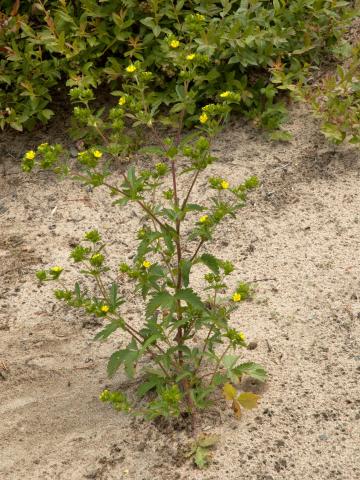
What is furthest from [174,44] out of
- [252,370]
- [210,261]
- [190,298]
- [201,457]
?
[201,457]

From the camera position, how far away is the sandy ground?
105 inches

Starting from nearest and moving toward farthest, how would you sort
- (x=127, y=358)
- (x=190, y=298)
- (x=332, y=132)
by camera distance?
(x=190, y=298) < (x=127, y=358) < (x=332, y=132)

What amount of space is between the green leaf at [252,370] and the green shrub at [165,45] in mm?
1880

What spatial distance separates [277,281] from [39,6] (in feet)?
7.00

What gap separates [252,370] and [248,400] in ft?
0.37

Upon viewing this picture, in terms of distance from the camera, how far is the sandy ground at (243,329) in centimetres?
266

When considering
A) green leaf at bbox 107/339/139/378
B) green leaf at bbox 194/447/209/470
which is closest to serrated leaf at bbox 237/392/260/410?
green leaf at bbox 194/447/209/470

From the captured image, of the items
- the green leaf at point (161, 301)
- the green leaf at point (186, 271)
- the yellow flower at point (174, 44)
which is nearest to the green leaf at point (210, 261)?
the green leaf at point (186, 271)

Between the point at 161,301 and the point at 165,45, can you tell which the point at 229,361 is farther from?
the point at 165,45

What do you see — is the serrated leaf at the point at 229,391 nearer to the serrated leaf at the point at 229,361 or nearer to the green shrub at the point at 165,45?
the serrated leaf at the point at 229,361

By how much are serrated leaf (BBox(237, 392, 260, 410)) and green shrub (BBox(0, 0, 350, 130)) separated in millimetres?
1977

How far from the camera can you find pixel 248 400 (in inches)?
107

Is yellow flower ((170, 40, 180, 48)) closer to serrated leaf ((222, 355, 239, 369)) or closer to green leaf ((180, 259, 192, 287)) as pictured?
green leaf ((180, 259, 192, 287))

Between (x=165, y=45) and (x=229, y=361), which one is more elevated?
(x=165, y=45)
